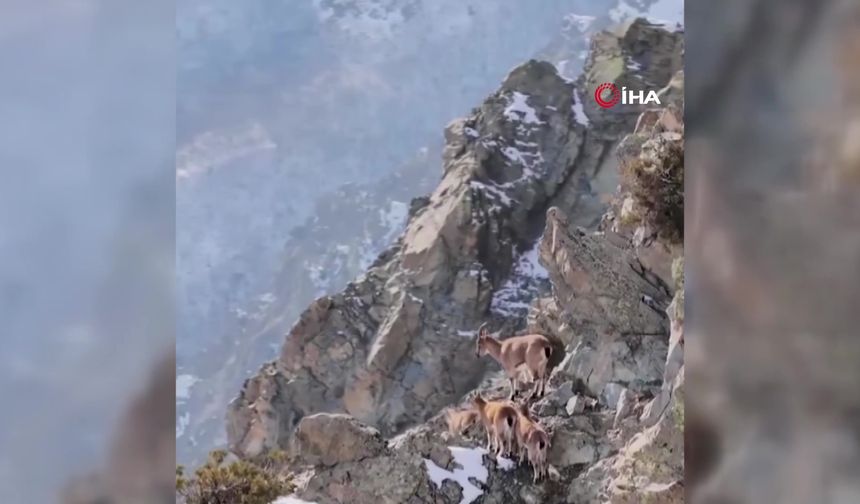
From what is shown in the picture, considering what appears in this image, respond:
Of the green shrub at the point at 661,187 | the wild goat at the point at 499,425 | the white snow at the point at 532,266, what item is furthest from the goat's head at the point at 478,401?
the green shrub at the point at 661,187

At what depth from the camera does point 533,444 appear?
3102 mm

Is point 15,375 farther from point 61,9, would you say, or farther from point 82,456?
point 61,9

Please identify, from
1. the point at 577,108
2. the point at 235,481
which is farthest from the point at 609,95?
the point at 235,481

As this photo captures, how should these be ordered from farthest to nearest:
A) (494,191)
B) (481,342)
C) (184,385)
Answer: (494,191), (481,342), (184,385)

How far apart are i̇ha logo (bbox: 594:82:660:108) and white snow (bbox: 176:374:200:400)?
1.91 metres

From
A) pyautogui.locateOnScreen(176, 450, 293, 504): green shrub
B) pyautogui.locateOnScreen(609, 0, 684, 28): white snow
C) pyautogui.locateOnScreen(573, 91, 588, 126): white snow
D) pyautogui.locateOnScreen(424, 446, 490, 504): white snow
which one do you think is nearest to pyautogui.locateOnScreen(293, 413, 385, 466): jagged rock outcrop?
pyautogui.locateOnScreen(176, 450, 293, 504): green shrub

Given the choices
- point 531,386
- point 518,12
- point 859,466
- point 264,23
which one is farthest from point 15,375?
point 859,466

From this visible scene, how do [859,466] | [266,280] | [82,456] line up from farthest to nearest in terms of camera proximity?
[266,280], [82,456], [859,466]

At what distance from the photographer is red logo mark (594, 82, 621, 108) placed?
10.3ft

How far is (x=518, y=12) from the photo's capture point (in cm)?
317

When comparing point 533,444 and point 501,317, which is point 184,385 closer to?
point 501,317

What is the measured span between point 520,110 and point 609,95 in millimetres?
353

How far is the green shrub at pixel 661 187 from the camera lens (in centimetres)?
304

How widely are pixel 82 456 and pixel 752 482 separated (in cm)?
239
